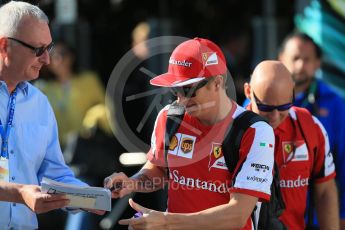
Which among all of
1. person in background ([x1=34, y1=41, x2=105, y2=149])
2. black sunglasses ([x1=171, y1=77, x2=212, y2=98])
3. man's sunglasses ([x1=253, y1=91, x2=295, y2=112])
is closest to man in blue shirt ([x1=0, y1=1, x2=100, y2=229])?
→ black sunglasses ([x1=171, y1=77, x2=212, y2=98])

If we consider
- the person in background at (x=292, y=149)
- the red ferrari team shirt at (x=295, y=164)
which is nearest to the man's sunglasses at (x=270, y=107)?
the person in background at (x=292, y=149)

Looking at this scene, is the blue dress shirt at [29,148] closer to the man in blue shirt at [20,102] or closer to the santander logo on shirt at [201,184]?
the man in blue shirt at [20,102]

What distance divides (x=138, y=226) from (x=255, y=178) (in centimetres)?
64

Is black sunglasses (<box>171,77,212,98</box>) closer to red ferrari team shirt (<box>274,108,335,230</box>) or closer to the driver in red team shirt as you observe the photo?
the driver in red team shirt

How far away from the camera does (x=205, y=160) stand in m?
4.30

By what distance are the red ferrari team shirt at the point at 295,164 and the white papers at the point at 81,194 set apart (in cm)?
126

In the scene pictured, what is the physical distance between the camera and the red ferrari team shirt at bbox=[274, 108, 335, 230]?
16.3 ft

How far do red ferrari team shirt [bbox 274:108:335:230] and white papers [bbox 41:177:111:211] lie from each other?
126cm

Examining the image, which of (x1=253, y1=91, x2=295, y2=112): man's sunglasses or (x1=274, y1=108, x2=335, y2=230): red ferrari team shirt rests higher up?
(x1=253, y1=91, x2=295, y2=112): man's sunglasses

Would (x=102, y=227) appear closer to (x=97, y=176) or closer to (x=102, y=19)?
(x=97, y=176)

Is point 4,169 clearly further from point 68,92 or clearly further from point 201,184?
point 68,92

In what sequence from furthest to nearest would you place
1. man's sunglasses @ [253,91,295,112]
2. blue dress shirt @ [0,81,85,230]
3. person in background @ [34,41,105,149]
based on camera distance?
person in background @ [34,41,105,149], man's sunglasses @ [253,91,295,112], blue dress shirt @ [0,81,85,230]

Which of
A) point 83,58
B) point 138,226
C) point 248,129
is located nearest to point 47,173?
point 138,226

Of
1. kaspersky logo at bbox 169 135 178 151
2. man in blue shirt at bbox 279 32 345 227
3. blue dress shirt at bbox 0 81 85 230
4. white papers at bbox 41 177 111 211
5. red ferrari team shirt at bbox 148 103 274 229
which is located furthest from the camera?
man in blue shirt at bbox 279 32 345 227
